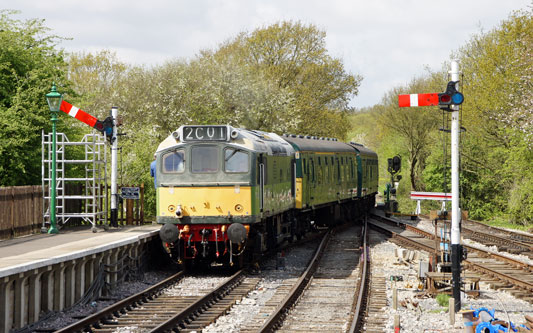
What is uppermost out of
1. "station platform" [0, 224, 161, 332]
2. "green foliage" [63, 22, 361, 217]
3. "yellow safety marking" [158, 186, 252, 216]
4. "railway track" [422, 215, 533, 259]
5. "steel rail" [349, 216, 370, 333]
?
"green foliage" [63, 22, 361, 217]

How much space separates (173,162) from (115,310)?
494 centimetres

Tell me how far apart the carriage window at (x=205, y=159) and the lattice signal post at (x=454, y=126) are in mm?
4895

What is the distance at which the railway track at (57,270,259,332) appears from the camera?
1056 cm

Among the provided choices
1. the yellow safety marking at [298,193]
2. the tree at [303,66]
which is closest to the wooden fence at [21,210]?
the yellow safety marking at [298,193]

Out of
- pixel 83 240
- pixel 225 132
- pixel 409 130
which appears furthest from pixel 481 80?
pixel 83 240

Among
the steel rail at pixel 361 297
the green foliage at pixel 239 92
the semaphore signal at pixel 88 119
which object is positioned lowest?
the steel rail at pixel 361 297

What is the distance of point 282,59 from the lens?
156 ft

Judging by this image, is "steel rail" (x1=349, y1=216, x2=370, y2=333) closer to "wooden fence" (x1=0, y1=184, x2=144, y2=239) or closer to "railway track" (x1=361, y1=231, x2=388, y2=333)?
"railway track" (x1=361, y1=231, x2=388, y2=333)

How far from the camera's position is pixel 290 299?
1249cm

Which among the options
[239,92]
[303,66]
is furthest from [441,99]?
[303,66]

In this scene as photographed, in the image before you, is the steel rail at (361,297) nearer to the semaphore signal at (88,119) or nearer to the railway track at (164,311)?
the railway track at (164,311)

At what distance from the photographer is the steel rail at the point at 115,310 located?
10.2m

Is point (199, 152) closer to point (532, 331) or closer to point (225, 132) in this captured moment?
point (225, 132)

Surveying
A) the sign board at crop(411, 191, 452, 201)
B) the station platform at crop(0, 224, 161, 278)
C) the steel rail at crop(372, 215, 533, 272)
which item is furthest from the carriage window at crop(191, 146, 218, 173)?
the sign board at crop(411, 191, 452, 201)
